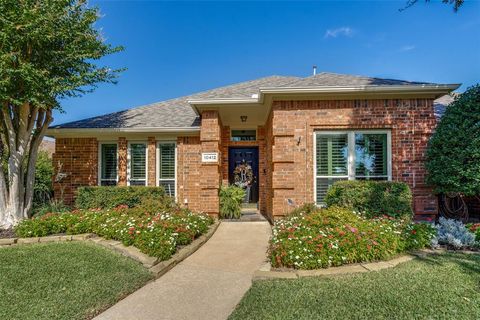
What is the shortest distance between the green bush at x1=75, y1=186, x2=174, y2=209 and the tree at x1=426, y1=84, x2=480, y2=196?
21.8 ft

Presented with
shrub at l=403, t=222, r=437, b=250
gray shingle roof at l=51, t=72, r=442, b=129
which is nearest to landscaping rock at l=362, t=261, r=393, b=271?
shrub at l=403, t=222, r=437, b=250

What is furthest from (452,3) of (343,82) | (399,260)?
(399,260)

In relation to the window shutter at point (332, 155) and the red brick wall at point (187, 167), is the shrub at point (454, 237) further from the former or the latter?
the red brick wall at point (187, 167)

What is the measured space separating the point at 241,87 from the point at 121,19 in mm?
4366

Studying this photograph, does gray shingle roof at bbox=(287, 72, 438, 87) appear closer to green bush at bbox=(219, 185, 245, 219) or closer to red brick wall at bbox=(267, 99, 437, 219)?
red brick wall at bbox=(267, 99, 437, 219)

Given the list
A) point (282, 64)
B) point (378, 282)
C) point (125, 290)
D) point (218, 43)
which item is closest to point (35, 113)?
point (125, 290)

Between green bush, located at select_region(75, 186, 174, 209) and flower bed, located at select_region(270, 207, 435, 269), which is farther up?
green bush, located at select_region(75, 186, 174, 209)

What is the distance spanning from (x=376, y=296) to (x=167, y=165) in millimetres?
7726

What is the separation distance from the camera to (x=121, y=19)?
27.6 ft

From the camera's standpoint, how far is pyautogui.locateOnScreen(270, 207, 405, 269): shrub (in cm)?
386

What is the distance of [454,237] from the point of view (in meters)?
4.72

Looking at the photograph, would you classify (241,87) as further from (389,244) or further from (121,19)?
(389,244)

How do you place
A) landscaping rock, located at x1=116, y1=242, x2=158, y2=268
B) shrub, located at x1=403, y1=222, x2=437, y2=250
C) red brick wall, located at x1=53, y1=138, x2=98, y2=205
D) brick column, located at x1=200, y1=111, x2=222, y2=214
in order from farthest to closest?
red brick wall, located at x1=53, y1=138, x2=98, y2=205
brick column, located at x1=200, y1=111, x2=222, y2=214
shrub, located at x1=403, y1=222, x2=437, y2=250
landscaping rock, located at x1=116, y1=242, x2=158, y2=268

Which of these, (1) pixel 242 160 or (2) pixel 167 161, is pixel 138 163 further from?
(1) pixel 242 160
